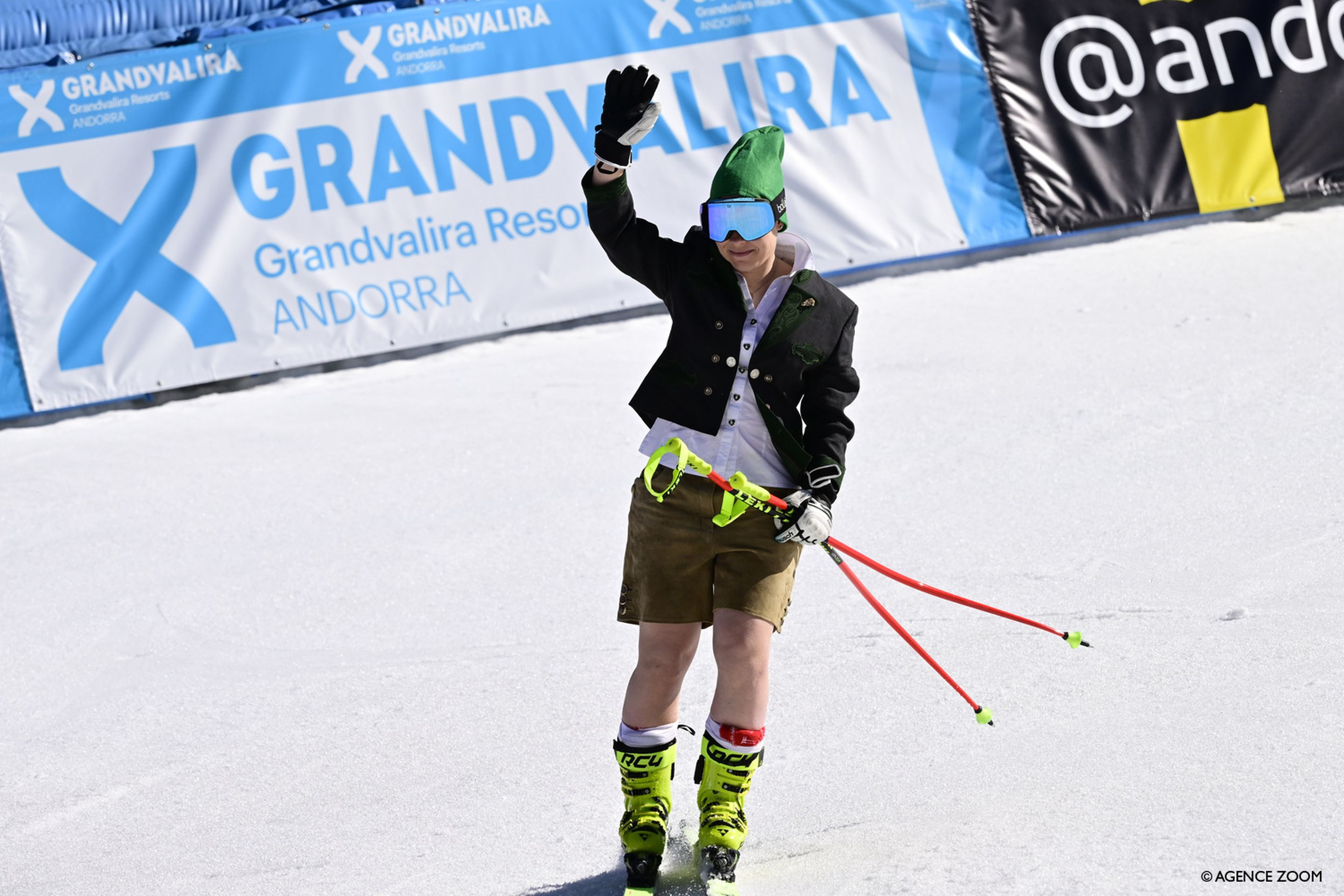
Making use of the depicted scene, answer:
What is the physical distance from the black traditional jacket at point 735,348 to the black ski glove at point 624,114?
0.07 meters

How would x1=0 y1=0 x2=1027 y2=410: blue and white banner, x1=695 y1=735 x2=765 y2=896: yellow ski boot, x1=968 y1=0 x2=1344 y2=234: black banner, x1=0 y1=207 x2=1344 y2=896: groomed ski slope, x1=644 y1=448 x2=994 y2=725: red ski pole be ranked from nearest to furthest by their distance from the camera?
x1=644 y1=448 x2=994 y2=725: red ski pole, x1=695 y1=735 x2=765 y2=896: yellow ski boot, x1=0 y1=207 x2=1344 y2=896: groomed ski slope, x1=0 y1=0 x2=1027 y2=410: blue and white banner, x1=968 y1=0 x2=1344 y2=234: black banner

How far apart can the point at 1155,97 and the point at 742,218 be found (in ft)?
19.3

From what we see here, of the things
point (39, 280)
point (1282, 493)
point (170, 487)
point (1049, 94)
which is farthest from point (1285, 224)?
point (39, 280)

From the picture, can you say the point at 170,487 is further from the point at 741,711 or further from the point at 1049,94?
the point at 1049,94

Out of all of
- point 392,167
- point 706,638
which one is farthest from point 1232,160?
point 706,638

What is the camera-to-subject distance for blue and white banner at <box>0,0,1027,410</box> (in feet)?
23.5

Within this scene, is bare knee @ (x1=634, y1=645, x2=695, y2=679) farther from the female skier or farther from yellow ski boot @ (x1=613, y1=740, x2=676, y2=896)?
yellow ski boot @ (x1=613, y1=740, x2=676, y2=896)

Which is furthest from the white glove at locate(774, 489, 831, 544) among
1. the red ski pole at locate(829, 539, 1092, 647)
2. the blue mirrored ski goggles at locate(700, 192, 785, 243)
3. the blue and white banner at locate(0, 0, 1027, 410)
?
the blue and white banner at locate(0, 0, 1027, 410)

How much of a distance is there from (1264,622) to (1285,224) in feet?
15.1

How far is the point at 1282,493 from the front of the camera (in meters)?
4.79

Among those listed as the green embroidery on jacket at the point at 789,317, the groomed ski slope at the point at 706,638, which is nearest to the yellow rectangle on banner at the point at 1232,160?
the groomed ski slope at the point at 706,638

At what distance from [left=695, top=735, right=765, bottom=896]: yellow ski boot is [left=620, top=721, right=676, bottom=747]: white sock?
82 millimetres

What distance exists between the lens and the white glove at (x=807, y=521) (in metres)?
2.74

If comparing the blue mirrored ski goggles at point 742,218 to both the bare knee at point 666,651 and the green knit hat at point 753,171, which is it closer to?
the green knit hat at point 753,171
